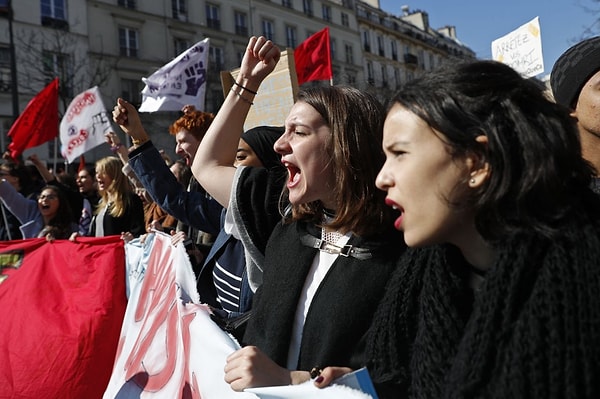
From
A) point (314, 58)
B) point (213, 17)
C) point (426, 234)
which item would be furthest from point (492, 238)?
point (213, 17)

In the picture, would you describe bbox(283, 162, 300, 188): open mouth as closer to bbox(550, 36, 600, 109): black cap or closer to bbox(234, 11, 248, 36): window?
bbox(550, 36, 600, 109): black cap

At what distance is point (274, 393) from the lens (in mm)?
1396

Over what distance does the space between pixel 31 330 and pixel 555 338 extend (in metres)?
2.85

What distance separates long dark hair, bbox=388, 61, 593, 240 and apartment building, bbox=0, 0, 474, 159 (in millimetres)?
17089

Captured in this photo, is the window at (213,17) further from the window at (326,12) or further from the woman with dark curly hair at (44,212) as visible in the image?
the woman with dark curly hair at (44,212)

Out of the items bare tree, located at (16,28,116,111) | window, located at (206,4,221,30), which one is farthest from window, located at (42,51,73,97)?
window, located at (206,4,221,30)

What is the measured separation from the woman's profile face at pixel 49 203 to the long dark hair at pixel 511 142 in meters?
4.44

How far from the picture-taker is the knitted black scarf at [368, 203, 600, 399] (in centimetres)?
96

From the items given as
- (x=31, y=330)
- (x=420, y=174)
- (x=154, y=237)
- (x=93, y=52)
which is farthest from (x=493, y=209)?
(x=93, y=52)

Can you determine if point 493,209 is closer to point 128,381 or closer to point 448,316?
point 448,316

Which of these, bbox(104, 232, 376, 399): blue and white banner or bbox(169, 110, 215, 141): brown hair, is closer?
bbox(104, 232, 376, 399): blue and white banner

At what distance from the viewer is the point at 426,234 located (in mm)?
1188

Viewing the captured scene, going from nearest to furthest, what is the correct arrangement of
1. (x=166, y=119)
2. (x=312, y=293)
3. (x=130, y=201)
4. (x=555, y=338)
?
1. (x=555, y=338)
2. (x=312, y=293)
3. (x=130, y=201)
4. (x=166, y=119)

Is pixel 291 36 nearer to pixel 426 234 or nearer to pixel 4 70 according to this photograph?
pixel 4 70
